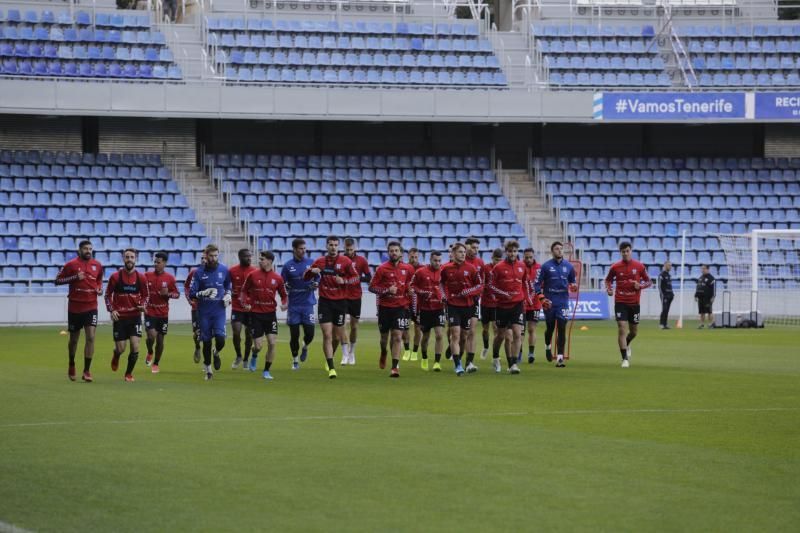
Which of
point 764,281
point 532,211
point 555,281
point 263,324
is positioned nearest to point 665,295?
point 764,281

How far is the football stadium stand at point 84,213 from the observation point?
141 ft

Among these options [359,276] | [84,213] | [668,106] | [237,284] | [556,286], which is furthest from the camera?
[668,106]

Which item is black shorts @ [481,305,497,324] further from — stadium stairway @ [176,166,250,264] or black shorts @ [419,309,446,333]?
stadium stairway @ [176,166,250,264]

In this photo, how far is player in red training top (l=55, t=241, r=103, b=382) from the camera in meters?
20.6

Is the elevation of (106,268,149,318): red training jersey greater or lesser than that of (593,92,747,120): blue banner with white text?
lesser

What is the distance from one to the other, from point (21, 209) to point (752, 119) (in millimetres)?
25439

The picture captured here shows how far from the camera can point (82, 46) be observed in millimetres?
47812

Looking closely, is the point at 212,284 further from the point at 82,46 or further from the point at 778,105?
the point at 778,105

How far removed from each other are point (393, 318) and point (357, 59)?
28600 millimetres

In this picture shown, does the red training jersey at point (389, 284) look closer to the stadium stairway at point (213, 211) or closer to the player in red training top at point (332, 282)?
the player in red training top at point (332, 282)

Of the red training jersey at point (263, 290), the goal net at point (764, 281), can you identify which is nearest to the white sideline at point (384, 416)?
the red training jersey at point (263, 290)

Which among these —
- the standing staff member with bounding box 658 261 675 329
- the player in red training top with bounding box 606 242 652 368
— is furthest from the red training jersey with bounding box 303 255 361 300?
the standing staff member with bounding box 658 261 675 329

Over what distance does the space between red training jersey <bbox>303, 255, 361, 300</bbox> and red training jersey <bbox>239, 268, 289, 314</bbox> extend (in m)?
0.48

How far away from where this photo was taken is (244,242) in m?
45.8
